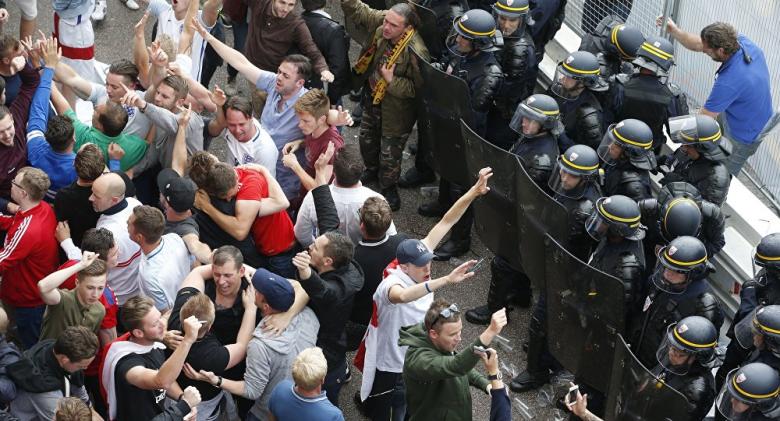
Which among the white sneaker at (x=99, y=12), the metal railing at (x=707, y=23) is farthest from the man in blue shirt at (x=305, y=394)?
the white sneaker at (x=99, y=12)

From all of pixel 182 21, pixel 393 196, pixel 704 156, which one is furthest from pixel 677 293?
pixel 182 21

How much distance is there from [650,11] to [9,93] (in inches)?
214

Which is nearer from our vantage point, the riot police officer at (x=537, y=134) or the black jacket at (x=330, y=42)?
the riot police officer at (x=537, y=134)

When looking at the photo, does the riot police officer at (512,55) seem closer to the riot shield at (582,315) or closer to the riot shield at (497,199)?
the riot shield at (497,199)

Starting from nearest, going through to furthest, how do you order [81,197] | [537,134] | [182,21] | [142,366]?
[142,366] → [81,197] → [537,134] → [182,21]

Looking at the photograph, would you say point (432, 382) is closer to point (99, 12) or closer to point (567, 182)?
point (567, 182)

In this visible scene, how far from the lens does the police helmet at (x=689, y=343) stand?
22.2ft

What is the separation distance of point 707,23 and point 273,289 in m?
5.09

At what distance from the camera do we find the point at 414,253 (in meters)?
7.14

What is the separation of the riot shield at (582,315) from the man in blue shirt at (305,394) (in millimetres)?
1941

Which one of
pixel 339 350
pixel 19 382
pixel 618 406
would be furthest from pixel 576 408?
pixel 19 382

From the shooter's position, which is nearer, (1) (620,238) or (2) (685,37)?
(1) (620,238)

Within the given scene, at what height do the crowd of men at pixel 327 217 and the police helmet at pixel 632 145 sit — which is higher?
the police helmet at pixel 632 145

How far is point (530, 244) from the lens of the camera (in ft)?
27.2
